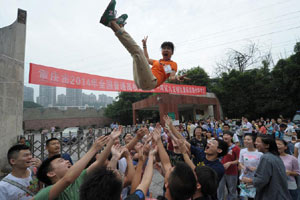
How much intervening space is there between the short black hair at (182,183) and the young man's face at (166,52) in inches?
95.5

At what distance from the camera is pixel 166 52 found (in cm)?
340

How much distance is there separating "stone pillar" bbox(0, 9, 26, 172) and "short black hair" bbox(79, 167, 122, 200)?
231 inches

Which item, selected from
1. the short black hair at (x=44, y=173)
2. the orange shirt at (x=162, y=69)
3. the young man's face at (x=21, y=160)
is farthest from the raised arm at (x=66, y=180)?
the orange shirt at (x=162, y=69)

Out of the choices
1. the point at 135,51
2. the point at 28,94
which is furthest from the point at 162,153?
the point at 28,94

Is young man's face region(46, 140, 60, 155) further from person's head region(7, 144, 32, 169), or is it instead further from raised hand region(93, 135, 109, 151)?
raised hand region(93, 135, 109, 151)

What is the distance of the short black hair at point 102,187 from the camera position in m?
1.18

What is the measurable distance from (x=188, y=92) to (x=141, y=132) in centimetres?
1374

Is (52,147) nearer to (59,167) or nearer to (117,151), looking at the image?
(59,167)

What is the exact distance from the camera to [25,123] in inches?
1025

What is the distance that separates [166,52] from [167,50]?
0.15ft

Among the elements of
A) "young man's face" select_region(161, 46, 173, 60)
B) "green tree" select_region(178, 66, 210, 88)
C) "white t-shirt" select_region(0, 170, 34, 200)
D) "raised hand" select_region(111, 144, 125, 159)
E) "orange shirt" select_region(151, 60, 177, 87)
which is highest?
"green tree" select_region(178, 66, 210, 88)

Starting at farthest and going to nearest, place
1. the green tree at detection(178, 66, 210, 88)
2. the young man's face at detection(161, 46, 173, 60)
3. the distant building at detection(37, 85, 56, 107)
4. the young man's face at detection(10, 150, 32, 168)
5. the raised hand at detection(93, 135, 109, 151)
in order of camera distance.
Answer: the distant building at detection(37, 85, 56, 107) < the green tree at detection(178, 66, 210, 88) < the young man's face at detection(161, 46, 173, 60) < the young man's face at detection(10, 150, 32, 168) < the raised hand at detection(93, 135, 109, 151)

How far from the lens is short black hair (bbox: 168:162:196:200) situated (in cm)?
144

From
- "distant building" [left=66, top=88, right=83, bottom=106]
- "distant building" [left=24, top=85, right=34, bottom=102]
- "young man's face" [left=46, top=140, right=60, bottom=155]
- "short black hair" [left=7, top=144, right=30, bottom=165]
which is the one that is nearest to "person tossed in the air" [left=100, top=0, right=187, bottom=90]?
"young man's face" [left=46, top=140, right=60, bottom=155]
